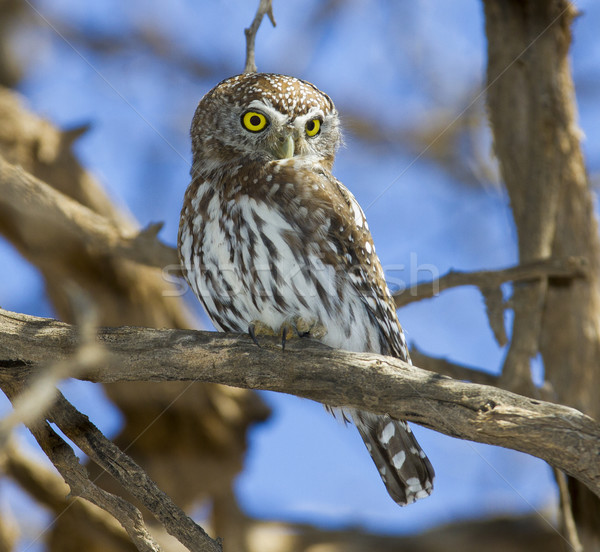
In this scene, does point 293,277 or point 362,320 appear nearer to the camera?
point 293,277

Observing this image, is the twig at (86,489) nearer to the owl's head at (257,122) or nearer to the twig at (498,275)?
the owl's head at (257,122)

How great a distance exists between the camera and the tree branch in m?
2.56

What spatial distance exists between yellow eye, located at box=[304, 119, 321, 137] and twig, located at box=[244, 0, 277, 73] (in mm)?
539

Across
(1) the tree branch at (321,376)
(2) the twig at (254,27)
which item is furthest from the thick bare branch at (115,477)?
(2) the twig at (254,27)

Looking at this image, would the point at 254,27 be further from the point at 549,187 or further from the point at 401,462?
the point at 401,462

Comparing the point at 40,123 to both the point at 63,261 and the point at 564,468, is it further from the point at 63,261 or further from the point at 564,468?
the point at 564,468

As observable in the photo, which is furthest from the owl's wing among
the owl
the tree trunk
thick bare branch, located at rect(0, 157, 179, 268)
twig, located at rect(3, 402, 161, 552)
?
twig, located at rect(3, 402, 161, 552)

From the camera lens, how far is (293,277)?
348 centimetres

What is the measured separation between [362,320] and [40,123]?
3372 millimetres

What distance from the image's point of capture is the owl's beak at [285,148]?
389 cm

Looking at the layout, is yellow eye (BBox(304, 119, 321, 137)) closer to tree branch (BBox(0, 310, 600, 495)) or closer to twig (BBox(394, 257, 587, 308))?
twig (BBox(394, 257, 587, 308))

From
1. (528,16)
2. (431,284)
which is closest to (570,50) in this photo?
(528,16)

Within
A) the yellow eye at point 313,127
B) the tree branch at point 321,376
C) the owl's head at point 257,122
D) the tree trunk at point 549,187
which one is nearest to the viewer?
the tree branch at point 321,376

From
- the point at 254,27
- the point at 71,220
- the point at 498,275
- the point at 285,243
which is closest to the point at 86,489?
the point at 285,243
